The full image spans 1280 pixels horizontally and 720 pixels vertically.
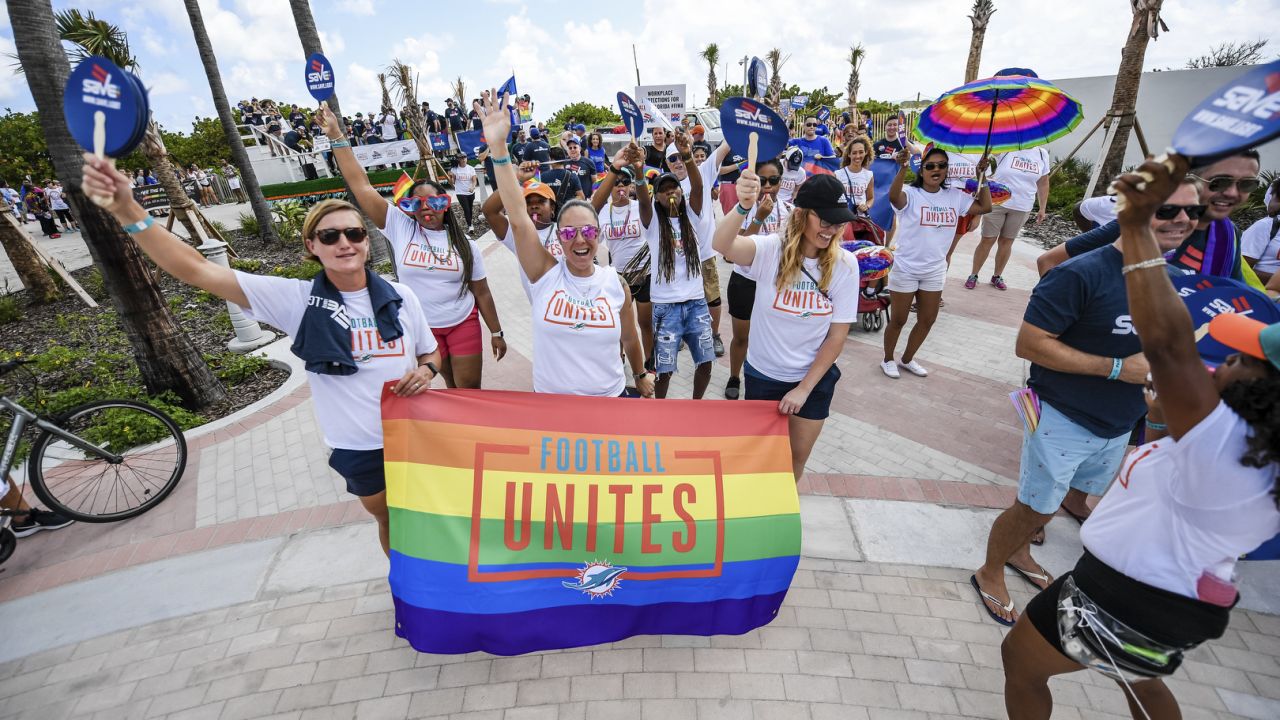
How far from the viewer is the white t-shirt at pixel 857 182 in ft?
25.7

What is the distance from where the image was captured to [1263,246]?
412 centimetres

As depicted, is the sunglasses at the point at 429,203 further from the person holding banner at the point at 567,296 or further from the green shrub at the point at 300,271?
the green shrub at the point at 300,271

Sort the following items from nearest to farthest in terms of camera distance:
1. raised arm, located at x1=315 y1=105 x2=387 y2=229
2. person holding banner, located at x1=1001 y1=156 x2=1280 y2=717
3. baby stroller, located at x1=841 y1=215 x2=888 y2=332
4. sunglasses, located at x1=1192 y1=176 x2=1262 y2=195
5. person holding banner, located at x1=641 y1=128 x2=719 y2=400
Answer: person holding banner, located at x1=1001 y1=156 x2=1280 y2=717 < sunglasses, located at x1=1192 y1=176 x2=1262 y2=195 < raised arm, located at x1=315 y1=105 x2=387 y2=229 < person holding banner, located at x1=641 y1=128 x2=719 y2=400 < baby stroller, located at x1=841 y1=215 x2=888 y2=332

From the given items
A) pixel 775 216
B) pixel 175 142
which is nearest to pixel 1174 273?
pixel 775 216

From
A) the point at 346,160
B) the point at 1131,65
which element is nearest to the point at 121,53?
the point at 346,160

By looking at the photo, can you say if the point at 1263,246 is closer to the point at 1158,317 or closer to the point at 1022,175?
the point at 1158,317

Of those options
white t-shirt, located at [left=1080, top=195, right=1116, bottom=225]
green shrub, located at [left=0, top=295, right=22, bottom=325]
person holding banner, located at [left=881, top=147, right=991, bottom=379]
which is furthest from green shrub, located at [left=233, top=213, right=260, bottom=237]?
white t-shirt, located at [left=1080, top=195, right=1116, bottom=225]

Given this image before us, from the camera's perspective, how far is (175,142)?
33.7m

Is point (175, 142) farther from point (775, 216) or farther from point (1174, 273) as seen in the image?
point (1174, 273)

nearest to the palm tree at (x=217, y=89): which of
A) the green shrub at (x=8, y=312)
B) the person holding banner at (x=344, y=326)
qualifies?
the green shrub at (x=8, y=312)

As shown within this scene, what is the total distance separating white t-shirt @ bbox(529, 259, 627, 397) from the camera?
10.2ft

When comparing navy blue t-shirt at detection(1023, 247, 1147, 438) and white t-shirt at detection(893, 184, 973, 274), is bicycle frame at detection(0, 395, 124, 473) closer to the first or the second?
navy blue t-shirt at detection(1023, 247, 1147, 438)

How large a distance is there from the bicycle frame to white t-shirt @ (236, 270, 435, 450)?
275 centimetres

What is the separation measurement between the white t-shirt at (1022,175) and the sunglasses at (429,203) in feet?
26.2
